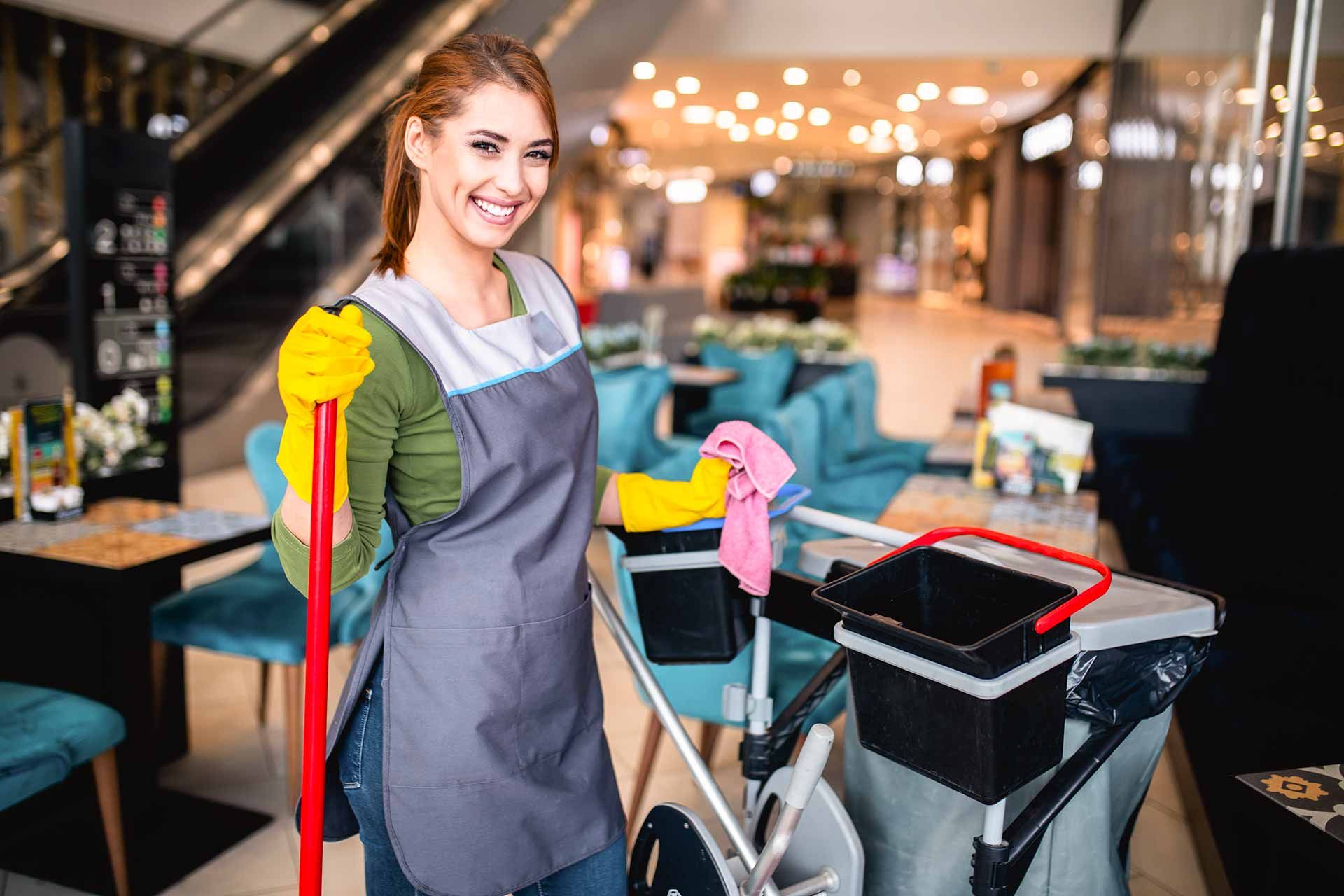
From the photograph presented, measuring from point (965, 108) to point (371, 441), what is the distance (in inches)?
651

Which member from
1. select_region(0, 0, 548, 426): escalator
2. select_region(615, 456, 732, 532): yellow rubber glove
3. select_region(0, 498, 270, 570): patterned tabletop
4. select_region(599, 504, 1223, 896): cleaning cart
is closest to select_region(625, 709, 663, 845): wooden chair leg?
select_region(599, 504, 1223, 896): cleaning cart

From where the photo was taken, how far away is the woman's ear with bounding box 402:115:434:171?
1342 mm

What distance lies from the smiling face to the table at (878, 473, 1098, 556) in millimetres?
1632

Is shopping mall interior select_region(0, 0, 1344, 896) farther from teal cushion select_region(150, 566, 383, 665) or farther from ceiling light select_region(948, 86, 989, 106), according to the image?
ceiling light select_region(948, 86, 989, 106)

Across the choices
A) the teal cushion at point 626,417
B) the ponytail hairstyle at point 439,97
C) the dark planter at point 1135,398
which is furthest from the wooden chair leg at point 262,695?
the dark planter at point 1135,398

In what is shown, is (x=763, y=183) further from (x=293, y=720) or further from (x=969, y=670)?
(x=969, y=670)

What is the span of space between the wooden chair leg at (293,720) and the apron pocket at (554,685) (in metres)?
1.62

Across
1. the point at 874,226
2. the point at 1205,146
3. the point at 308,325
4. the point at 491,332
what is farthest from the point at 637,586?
the point at 874,226

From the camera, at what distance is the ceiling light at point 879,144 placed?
68.3 feet

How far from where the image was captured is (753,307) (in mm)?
18234

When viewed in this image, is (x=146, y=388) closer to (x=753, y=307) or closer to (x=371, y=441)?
(x=371, y=441)

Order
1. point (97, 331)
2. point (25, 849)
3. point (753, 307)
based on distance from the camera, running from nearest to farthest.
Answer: point (25, 849), point (97, 331), point (753, 307)

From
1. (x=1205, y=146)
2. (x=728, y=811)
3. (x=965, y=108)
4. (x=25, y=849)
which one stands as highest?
(x=965, y=108)

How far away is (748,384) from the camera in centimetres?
721
